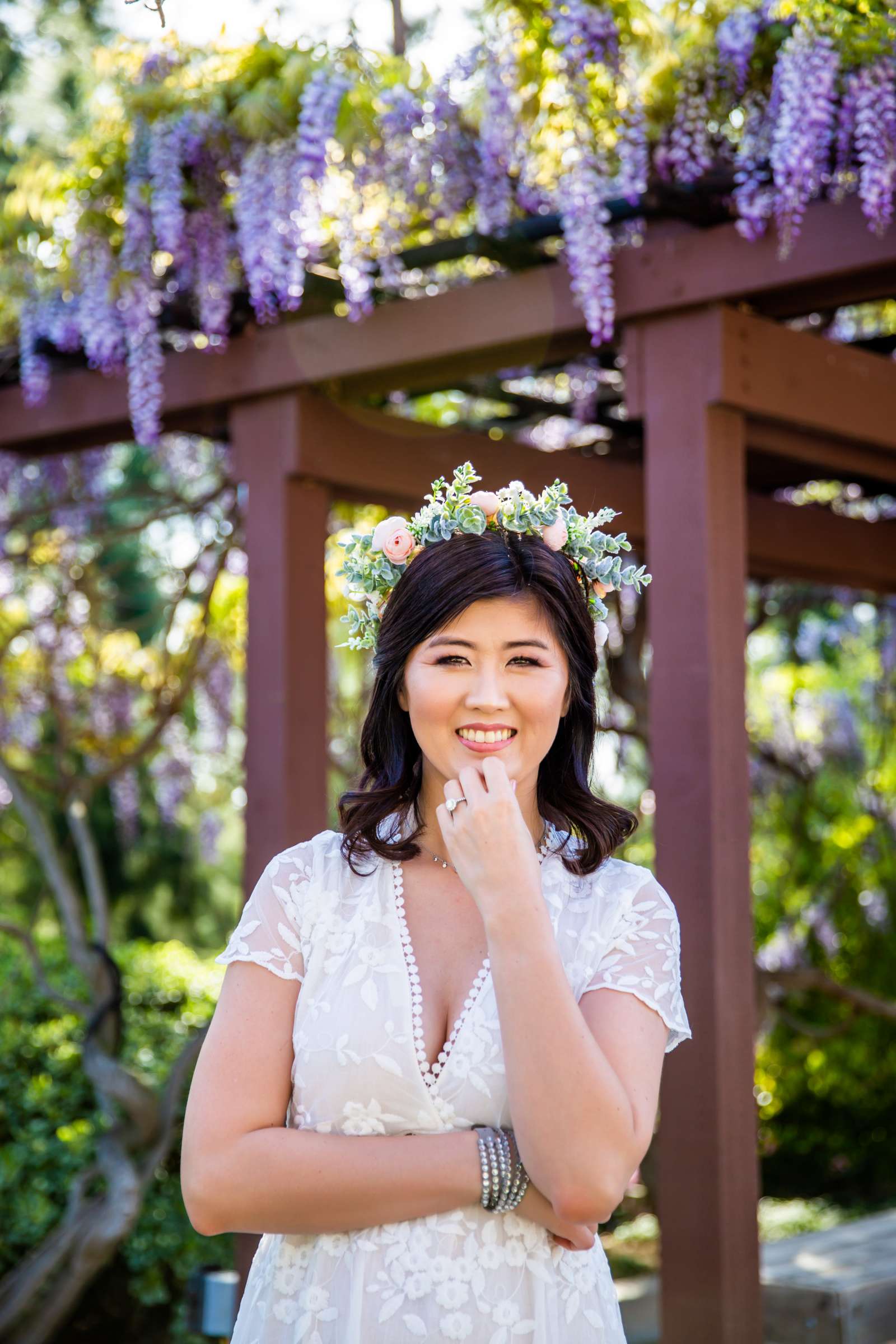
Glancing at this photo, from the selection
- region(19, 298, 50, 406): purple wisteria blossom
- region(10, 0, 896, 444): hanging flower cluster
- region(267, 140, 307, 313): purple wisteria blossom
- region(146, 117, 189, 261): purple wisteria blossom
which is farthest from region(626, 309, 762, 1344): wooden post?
region(19, 298, 50, 406): purple wisteria blossom

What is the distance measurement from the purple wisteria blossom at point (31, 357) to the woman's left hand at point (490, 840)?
255 cm

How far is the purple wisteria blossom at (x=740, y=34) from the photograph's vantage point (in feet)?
9.48

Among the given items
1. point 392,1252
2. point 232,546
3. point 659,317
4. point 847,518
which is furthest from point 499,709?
point 847,518

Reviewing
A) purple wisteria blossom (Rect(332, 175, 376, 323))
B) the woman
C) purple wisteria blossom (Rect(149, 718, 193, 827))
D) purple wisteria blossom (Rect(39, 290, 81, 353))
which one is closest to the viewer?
the woman

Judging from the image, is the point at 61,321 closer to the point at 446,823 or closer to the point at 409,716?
the point at 409,716

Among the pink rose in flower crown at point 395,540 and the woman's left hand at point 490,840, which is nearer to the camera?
the woman's left hand at point 490,840

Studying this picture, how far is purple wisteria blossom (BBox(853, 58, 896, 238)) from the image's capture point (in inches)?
104

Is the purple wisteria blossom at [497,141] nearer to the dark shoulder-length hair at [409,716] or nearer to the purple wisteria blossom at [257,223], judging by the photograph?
the purple wisteria blossom at [257,223]

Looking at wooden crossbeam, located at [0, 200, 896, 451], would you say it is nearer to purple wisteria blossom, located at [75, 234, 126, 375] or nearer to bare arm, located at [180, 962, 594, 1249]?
purple wisteria blossom, located at [75, 234, 126, 375]

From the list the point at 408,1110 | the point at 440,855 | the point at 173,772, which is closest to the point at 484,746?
the point at 440,855

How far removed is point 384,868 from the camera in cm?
168

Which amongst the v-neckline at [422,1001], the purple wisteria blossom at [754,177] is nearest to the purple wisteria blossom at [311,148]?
the purple wisteria blossom at [754,177]

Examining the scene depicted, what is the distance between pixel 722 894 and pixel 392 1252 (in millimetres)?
1463

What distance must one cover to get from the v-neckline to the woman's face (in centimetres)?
19
